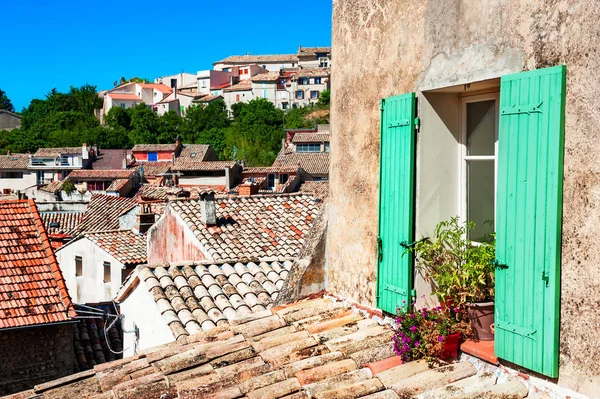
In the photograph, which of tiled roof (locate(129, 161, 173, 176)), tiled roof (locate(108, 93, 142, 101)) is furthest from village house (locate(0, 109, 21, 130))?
tiled roof (locate(129, 161, 173, 176))

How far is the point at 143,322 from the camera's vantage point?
10.3m

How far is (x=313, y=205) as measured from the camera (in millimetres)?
18047

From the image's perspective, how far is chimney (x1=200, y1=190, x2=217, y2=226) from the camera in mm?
15344

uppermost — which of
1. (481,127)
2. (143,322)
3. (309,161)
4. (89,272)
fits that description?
(481,127)

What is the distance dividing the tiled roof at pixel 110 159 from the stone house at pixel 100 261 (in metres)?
48.9

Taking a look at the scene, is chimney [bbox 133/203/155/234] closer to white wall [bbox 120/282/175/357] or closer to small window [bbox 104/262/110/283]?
small window [bbox 104/262/110/283]

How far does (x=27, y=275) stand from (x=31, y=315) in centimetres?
104

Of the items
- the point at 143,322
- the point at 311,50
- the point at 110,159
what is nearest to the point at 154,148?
the point at 110,159

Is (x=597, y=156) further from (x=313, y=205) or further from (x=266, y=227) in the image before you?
(x=313, y=205)

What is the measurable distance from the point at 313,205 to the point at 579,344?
14.8 m

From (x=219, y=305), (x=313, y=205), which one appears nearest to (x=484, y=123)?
(x=219, y=305)

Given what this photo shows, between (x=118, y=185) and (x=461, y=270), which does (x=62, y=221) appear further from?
(x=461, y=270)

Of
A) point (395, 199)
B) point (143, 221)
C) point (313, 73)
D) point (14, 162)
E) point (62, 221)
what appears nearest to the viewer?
point (395, 199)

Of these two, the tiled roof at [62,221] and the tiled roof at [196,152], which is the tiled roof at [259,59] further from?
the tiled roof at [62,221]
